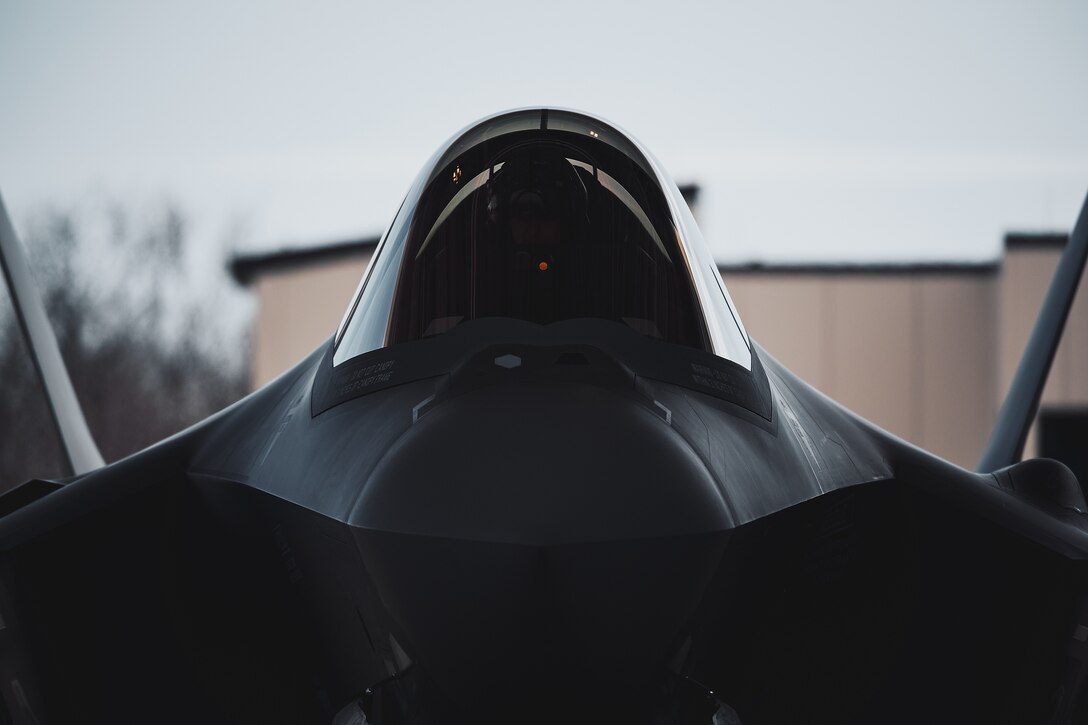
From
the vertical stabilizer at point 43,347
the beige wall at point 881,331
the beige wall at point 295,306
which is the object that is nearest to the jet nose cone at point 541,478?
the vertical stabilizer at point 43,347

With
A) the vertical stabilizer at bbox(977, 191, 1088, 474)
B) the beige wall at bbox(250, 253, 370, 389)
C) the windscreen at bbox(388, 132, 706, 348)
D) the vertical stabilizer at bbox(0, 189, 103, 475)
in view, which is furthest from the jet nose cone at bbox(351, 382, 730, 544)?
the beige wall at bbox(250, 253, 370, 389)

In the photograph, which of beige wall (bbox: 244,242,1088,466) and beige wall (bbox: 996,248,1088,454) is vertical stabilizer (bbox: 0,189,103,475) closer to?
beige wall (bbox: 244,242,1088,466)

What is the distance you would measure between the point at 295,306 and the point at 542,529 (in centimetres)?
2063

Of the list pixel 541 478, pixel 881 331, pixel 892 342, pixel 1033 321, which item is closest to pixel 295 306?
pixel 881 331

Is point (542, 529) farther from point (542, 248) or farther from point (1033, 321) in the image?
point (1033, 321)

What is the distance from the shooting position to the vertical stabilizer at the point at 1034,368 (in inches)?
175

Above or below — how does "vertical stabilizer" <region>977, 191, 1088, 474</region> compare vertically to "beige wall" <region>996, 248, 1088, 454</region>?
above

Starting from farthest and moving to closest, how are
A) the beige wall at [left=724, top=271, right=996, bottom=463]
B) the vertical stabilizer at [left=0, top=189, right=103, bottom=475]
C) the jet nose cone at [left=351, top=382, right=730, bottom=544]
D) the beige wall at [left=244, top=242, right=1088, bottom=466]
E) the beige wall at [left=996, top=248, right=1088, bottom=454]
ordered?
the beige wall at [left=724, top=271, right=996, bottom=463], the beige wall at [left=244, top=242, right=1088, bottom=466], the beige wall at [left=996, top=248, right=1088, bottom=454], the vertical stabilizer at [left=0, top=189, right=103, bottom=475], the jet nose cone at [left=351, top=382, right=730, bottom=544]

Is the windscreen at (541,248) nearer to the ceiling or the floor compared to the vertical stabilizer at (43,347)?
nearer to the ceiling

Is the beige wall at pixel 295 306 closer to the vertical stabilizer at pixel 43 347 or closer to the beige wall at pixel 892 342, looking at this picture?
the beige wall at pixel 892 342

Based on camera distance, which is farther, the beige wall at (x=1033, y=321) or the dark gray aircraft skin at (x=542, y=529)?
the beige wall at (x=1033, y=321)

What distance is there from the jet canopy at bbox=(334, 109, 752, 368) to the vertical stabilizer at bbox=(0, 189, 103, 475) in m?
3.16

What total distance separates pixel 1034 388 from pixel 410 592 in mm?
3842

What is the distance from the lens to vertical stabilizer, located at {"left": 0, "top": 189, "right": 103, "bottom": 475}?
17.0ft
